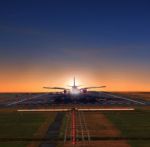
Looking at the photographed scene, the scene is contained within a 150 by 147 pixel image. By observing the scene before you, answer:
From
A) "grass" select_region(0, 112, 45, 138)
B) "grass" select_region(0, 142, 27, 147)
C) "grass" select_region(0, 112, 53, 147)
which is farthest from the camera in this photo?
"grass" select_region(0, 112, 45, 138)

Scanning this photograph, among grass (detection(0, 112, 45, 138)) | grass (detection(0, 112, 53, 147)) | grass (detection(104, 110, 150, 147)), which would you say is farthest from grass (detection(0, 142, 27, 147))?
grass (detection(104, 110, 150, 147))

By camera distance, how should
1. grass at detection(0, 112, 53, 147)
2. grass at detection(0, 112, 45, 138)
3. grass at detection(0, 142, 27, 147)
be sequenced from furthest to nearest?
grass at detection(0, 112, 45, 138), grass at detection(0, 112, 53, 147), grass at detection(0, 142, 27, 147)

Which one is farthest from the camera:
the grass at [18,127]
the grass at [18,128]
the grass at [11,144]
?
the grass at [18,127]

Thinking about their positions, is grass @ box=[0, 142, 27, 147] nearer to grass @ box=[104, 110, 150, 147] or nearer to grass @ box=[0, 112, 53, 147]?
grass @ box=[0, 112, 53, 147]

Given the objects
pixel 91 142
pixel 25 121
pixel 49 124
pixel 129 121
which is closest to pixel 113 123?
pixel 129 121

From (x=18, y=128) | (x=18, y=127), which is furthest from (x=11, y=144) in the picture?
(x=18, y=127)

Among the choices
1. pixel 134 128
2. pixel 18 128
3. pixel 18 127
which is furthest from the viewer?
pixel 18 127

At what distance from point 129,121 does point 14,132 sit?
2606 centimetres

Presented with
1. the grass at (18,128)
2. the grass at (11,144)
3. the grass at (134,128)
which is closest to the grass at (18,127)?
the grass at (18,128)

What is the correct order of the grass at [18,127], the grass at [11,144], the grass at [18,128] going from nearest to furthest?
the grass at [11,144] < the grass at [18,128] < the grass at [18,127]

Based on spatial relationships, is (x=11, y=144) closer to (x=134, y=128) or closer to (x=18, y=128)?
(x=18, y=128)

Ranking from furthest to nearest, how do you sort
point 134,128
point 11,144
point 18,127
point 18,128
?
1. point 18,127
2. point 18,128
3. point 134,128
4. point 11,144

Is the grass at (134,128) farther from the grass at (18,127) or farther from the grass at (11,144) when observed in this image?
the grass at (18,127)

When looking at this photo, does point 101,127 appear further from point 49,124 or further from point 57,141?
point 57,141
